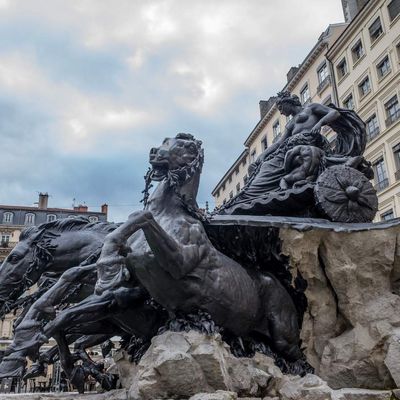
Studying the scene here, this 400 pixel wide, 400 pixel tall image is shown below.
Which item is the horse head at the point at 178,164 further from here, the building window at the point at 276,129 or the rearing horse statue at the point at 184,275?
the building window at the point at 276,129

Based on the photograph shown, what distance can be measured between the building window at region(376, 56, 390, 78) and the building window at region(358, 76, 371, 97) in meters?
0.94

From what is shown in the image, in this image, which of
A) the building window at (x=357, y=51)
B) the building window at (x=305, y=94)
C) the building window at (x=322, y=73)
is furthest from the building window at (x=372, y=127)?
the building window at (x=305, y=94)

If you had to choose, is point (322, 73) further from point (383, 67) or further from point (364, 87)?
point (383, 67)

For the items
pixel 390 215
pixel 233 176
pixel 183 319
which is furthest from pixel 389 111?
pixel 183 319

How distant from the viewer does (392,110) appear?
2773cm

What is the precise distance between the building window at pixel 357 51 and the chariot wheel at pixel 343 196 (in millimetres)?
27417

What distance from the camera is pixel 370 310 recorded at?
5.14 metres

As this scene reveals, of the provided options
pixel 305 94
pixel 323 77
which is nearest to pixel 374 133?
pixel 323 77

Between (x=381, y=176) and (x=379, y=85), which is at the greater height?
(x=379, y=85)

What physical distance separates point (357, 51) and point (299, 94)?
7.29 m

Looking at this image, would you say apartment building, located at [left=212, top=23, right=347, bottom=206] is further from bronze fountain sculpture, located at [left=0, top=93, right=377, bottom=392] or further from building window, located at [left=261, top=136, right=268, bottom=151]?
bronze fountain sculpture, located at [left=0, top=93, right=377, bottom=392]

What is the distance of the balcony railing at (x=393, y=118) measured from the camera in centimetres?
2705

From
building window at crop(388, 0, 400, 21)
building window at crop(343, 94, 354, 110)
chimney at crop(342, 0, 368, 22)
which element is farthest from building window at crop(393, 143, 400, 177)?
chimney at crop(342, 0, 368, 22)

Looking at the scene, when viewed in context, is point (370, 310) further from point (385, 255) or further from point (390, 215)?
point (390, 215)
